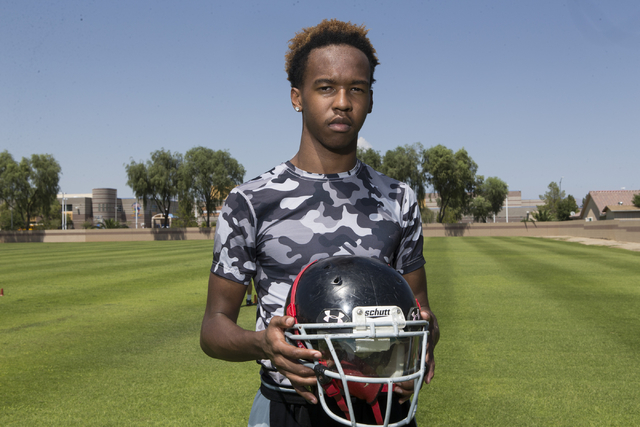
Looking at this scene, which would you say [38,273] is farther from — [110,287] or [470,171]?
[470,171]

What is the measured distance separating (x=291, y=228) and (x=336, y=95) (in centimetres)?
57

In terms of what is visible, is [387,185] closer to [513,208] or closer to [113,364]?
[113,364]

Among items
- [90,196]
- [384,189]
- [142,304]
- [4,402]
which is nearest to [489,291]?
[142,304]

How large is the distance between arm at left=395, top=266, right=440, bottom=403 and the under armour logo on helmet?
0.29m

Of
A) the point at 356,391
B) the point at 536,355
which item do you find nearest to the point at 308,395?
the point at 356,391

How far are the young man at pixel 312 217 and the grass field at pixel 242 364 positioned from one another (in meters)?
3.45

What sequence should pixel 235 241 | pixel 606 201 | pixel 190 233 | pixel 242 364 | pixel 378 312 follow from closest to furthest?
pixel 378 312 → pixel 235 241 → pixel 242 364 → pixel 190 233 → pixel 606 201

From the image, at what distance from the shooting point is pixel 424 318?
179cm

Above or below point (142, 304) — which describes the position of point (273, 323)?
above

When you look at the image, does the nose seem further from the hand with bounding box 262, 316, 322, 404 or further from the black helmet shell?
the hand with bounding box 262, 316, 322, 404

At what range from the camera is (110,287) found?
14977 millimetres

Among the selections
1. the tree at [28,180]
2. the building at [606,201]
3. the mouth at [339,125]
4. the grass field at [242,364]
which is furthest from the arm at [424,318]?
the building at [606,201]

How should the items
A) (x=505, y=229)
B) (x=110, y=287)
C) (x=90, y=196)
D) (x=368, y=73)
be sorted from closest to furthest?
(x=368, y=73)
(x=110, y=287)
(x=505, y=229)
(x=90, y=196)

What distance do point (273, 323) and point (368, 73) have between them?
3.85 feet
